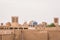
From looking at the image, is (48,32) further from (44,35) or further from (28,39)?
(28,39)

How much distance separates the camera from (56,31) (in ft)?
27.1

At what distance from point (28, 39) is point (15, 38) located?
0.70 meters

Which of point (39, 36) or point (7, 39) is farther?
point (39, 36)

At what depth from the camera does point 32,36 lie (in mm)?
7781

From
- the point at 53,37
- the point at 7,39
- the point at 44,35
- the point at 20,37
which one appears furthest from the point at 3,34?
the point at 53,37

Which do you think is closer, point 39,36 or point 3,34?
point 3,34

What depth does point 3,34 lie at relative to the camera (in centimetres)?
713

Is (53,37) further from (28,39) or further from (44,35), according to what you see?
(28,39)

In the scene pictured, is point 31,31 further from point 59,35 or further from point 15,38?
point 59,35

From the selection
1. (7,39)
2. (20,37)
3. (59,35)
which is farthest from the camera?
(59,35)

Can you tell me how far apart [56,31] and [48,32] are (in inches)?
19.8

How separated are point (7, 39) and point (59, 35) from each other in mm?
2670

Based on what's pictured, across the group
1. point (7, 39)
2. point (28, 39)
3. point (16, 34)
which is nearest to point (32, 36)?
point (28, 39)

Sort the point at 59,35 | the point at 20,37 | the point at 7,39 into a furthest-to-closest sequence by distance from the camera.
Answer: the point at 59,35
the point at 20,37
the point at 7,39
